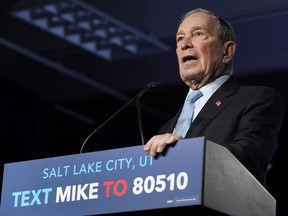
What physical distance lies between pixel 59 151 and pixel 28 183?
4510 millimetres

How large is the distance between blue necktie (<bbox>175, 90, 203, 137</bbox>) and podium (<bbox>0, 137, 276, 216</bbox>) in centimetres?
41

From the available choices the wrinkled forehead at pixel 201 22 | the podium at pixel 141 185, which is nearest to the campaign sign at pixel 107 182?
the podium at pixel 141 185

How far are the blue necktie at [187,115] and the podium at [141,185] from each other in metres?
0.41

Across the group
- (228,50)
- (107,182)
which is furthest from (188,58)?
(107,182)

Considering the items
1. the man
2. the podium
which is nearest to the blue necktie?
the man

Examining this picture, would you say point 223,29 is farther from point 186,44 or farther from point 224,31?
point 186,44

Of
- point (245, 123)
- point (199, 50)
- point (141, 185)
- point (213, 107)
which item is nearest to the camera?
point (141, 185)

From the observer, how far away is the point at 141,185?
1948mm

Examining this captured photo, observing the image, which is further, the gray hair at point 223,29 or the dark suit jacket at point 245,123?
the gray hair at point 223,29

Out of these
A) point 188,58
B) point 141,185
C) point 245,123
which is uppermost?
point 188,58

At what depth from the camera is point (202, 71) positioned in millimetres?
2527

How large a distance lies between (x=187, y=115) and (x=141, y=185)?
0.53 meters

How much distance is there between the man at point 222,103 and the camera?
216 centimetres

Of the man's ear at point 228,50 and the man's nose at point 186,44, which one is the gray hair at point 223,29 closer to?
the man's ear at point 228,50
